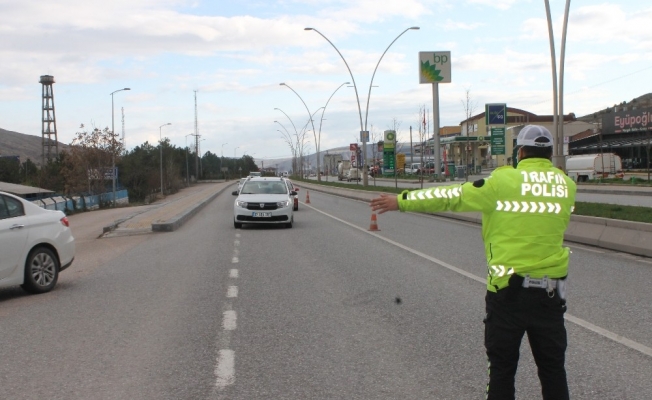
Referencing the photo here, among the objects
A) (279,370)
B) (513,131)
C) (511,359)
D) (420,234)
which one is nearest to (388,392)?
(279,370)

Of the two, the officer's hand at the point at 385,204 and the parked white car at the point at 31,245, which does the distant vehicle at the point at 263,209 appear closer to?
the parked white car at the point at 31,245

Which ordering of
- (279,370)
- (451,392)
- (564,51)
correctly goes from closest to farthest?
(451,392) < (279,370) < (564,51)

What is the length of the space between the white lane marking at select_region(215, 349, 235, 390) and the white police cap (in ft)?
9.83

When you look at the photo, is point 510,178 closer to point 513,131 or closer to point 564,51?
point 564,51

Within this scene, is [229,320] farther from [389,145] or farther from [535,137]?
[389,145]

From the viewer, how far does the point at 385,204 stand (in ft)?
14.9

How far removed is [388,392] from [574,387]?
1404 mm

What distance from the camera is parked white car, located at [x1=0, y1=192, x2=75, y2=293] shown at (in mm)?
10102

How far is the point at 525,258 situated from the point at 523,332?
0.40 meters

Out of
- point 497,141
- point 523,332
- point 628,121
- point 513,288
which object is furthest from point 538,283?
point 628,121

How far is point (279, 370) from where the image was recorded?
6238 mm

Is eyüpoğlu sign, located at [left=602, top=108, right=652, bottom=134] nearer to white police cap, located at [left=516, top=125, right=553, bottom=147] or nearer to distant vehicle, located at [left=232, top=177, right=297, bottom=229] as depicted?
distant vehicle, located at [left=232, top=177, right=297, bottom=229]

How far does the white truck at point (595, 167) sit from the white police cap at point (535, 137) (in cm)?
5252

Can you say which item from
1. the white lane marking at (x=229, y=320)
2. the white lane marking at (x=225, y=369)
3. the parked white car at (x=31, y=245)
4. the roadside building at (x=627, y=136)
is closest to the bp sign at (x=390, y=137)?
the roadside building at (x=627, y=136)
